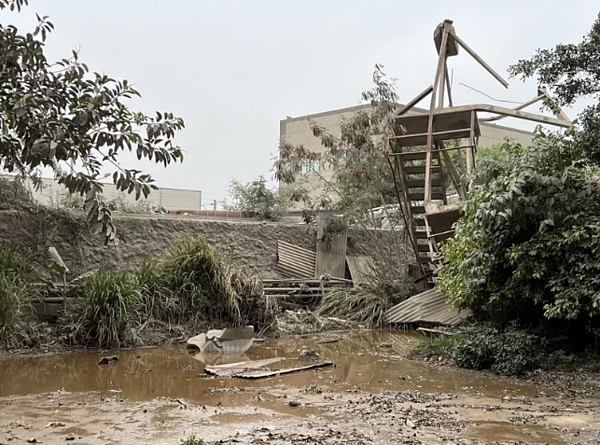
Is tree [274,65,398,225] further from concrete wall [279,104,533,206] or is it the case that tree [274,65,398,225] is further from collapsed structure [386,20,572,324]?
concrete wall [279,104,533,206]

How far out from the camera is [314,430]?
15.4 feet

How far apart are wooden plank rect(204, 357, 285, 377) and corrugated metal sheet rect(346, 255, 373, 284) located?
5.00 m

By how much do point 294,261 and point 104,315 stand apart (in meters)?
5.57

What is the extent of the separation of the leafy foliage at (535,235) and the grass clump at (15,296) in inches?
238

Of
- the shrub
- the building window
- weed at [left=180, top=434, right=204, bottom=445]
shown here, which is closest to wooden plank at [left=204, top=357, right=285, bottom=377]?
weed at [left=180, top=434, right=204, bottom=445]

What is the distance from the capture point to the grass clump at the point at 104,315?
8.94 metres

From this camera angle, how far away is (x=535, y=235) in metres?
7.32

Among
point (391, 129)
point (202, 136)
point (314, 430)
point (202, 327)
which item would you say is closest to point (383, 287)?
point (391, 129)

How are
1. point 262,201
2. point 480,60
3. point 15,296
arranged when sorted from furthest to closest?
point 262,201 → point 480,60 → point 15,296

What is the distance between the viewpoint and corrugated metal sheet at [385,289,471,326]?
33.2 feet

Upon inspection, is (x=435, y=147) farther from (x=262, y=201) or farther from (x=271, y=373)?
(x=271, y=373)

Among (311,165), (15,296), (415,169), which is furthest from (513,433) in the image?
(311,165)

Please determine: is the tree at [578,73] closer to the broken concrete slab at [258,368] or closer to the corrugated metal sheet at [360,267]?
the broken concrete slab at [258,368]

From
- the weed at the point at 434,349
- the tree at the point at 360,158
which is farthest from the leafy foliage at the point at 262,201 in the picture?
the weed at the point at 434,349
